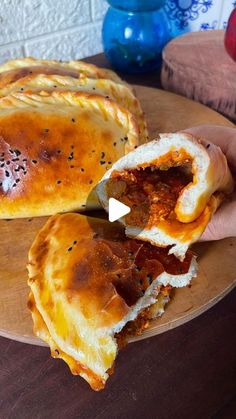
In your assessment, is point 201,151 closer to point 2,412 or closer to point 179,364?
point 179,364

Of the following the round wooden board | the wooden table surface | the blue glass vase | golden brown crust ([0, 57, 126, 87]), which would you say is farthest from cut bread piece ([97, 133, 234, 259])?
the blue glass vase

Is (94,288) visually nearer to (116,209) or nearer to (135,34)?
(116,209)

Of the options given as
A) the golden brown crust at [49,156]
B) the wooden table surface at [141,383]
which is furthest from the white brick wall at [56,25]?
the wooden table surface at [141,383]

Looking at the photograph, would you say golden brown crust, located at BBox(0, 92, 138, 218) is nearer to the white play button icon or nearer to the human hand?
the white play button icon

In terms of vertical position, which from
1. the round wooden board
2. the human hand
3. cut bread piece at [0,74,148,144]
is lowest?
the round wooden board

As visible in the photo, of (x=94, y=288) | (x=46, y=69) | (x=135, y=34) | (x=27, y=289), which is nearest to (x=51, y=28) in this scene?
(x=135, y=34)

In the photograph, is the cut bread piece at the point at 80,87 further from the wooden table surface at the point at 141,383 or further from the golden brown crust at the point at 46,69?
the wooden table surface at the point at 141,383
